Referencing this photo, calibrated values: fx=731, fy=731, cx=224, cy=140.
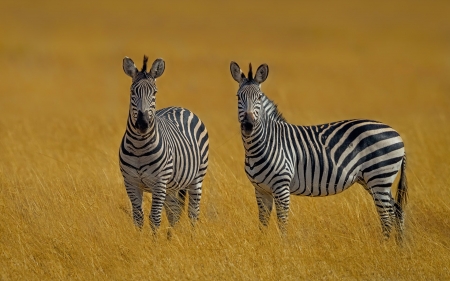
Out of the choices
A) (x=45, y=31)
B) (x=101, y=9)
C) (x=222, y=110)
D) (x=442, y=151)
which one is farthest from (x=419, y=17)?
(x=442, y=151)

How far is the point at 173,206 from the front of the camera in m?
9.09

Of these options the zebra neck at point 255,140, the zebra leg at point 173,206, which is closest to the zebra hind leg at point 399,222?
the zebra neck at point 255,140

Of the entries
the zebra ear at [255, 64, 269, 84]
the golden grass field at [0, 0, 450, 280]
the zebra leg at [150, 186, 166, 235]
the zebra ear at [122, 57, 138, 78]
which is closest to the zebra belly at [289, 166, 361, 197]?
the golden grass field at [0, 0, 450, 280]

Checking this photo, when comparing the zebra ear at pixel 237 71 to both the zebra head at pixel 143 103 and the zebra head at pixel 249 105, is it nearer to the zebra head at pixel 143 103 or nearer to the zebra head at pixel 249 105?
the zebra head at pixel 249 105

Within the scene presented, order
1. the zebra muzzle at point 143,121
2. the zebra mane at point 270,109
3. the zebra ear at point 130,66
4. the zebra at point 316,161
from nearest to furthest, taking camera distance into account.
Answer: the zebra muzzle at point 143,121
the zebra at point 316,161
the zebra ear at point 130,66
the zebra mane at point 270,109

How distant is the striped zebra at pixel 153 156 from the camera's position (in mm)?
7832

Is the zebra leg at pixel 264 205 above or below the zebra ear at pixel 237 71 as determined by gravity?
below

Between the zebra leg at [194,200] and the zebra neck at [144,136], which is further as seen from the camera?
the zebra leg at [194,200]

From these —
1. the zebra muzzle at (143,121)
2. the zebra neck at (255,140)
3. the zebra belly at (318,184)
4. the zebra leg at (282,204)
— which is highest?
the zebra muzzle at (143,121)

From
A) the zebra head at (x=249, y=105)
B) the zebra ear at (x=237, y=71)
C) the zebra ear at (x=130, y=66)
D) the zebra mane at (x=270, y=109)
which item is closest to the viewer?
the zebra head at (x=249, y=105)

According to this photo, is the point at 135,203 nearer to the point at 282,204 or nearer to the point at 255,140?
the point at 255,140

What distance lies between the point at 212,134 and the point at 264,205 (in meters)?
7.58

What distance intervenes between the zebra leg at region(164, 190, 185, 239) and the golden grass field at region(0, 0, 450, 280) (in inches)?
7.9

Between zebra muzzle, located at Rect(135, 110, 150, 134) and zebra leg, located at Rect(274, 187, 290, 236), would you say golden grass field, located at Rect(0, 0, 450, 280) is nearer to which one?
zebra leg, located at Rect(274, 187, 290, 236)
